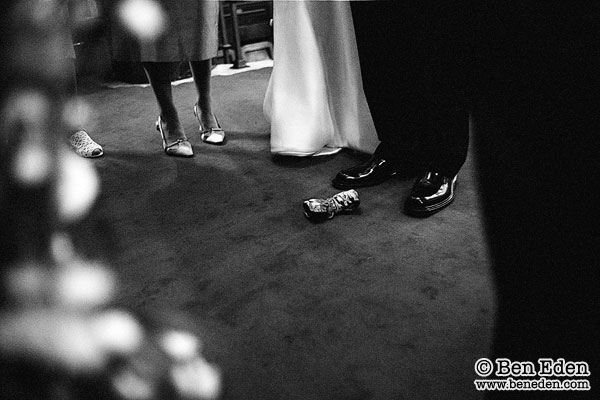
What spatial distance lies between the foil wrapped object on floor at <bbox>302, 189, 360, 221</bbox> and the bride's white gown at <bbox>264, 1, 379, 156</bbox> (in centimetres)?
43

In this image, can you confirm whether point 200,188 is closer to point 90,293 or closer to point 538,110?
point 90,293

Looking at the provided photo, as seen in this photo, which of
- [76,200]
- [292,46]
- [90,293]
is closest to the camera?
[90,293]

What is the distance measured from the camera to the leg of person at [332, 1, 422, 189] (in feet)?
4.54

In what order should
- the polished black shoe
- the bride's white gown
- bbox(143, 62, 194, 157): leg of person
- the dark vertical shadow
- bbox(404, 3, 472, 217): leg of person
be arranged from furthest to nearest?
1. bbox(143, 62, 194, 157): leg of person
2. the bride's white gown
3. the polished black shoe
4. bbox(404, 3, 472, 217): leg of person
5. the dark vertical shadow

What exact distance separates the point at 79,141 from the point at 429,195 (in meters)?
1.47

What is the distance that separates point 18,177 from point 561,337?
1.70 feet

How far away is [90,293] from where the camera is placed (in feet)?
3.60

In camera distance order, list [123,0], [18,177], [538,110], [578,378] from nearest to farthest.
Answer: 1. [538,110]
2. [18,177]
3. [578,378]
4. [123,0]

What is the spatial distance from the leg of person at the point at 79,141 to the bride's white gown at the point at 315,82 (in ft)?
2.46

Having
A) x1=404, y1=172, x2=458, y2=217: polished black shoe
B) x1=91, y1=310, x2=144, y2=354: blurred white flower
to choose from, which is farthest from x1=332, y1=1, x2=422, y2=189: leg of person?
x1=91, y1=310, x2=144, y2=354: blurred white flower

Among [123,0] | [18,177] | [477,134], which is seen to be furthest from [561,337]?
[123,0]

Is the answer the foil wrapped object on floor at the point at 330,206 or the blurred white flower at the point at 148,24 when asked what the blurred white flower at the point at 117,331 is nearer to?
the foil wrapped object on floor at the point at 330,206

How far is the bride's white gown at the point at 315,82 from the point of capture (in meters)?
1.71

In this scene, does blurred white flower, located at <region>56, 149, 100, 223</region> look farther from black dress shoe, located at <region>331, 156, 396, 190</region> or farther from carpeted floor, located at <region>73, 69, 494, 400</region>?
black dress shoe, located at <region>331, 156, 396, 190</region>
